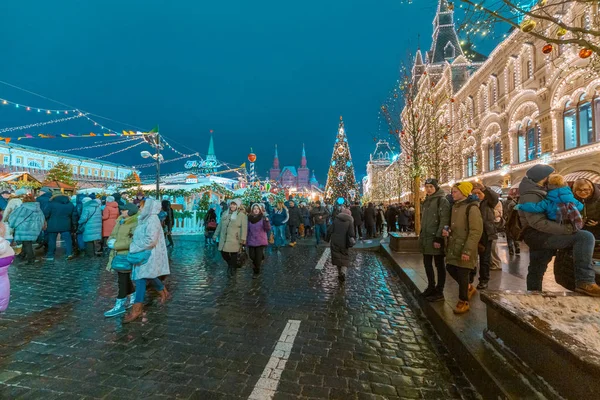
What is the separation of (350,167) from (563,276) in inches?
A: 1325

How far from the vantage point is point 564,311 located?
3049 mm

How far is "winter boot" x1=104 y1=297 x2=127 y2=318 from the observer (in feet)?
15.7

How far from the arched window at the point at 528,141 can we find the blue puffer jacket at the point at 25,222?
25573mm

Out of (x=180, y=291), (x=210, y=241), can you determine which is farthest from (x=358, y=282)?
(x=210, y=241)

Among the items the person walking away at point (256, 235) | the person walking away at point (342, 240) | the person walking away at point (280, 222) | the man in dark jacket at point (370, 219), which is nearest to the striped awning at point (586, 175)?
the man in dark jacket at point (370, 219)

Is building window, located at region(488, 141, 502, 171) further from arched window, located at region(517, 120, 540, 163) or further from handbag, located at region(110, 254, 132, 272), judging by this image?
handbag, located at region(110, 254, 132, 272)

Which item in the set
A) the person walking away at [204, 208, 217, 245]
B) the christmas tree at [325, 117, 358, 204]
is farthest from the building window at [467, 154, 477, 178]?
the person walking away at [204, 208, 217, 245]

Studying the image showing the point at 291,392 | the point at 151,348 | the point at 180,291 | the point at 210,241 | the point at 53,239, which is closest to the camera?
the point at 291,392

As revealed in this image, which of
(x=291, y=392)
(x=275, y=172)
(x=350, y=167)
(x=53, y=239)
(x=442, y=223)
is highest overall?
(x=275, y=172)

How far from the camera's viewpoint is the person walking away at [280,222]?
12.4 meters

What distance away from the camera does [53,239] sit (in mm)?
9547

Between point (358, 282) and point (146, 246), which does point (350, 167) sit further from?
point (146, 246)

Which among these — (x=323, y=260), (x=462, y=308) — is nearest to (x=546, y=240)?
(x=462, y=308)

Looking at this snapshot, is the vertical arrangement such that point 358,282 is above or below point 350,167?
below
